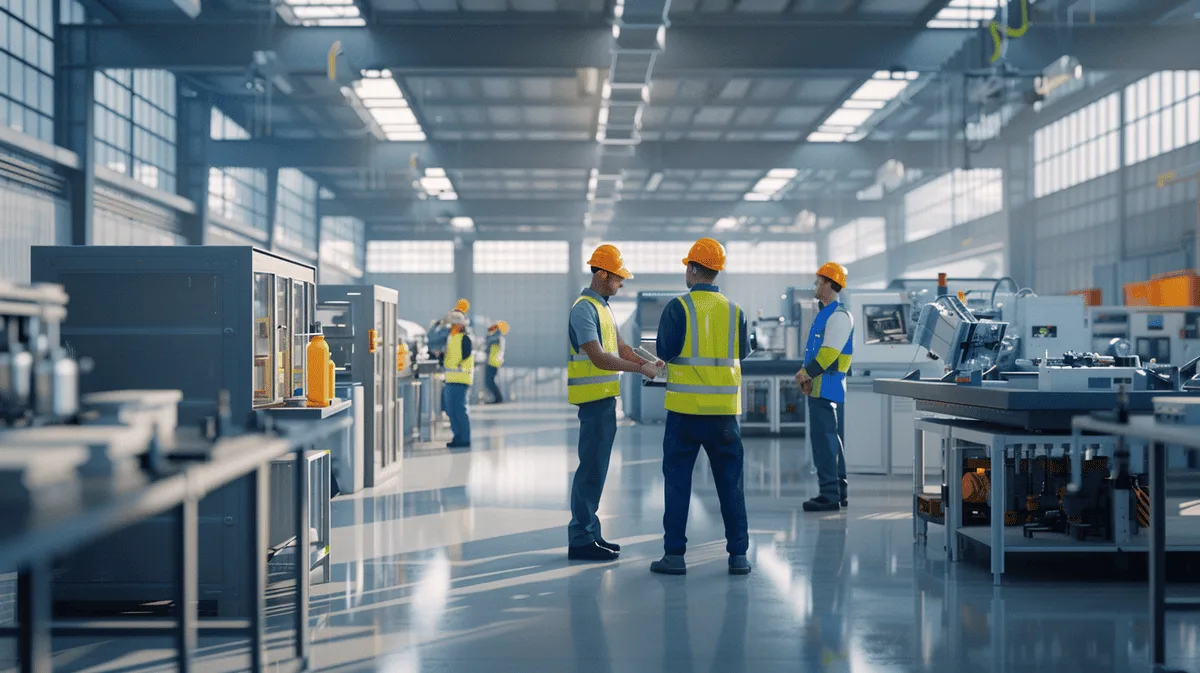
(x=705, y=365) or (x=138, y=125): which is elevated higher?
(x=138, y=125)

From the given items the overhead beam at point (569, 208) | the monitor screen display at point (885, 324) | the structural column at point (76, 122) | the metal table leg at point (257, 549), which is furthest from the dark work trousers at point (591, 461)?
the overhead beam at point (569, 208)

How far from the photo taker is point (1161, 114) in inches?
589

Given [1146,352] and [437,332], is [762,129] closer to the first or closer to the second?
[437,332]

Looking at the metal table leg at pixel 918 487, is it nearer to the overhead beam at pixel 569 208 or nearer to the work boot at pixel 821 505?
the work boot at pixel 821 505

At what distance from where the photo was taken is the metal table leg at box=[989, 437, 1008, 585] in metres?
4.77

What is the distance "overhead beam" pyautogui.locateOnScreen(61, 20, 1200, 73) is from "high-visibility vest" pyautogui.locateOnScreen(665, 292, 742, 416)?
710cm

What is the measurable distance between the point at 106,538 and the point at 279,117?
587 inches

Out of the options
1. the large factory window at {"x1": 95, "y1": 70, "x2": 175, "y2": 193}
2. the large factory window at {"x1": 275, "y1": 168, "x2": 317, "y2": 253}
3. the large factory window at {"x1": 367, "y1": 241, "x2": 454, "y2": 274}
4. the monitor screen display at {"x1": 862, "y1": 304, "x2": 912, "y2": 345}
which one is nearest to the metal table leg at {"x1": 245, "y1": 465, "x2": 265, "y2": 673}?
the monitor screen display at {"x1": 862, "y1": 304, "x2": 912, "y2": 345}

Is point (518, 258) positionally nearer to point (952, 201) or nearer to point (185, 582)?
point (952, 201)

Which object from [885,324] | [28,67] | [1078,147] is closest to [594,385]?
[885,324]

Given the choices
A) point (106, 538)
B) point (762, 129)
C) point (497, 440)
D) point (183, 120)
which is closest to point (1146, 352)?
point (497, 440)

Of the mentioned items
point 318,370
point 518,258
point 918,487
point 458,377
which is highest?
point 518,258

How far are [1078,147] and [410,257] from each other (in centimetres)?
1917

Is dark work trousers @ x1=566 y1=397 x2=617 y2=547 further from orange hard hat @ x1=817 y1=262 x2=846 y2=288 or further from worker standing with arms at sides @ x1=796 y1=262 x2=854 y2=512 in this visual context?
orange hard hat @ x1=817 y1=262 x2=846 y2=288
